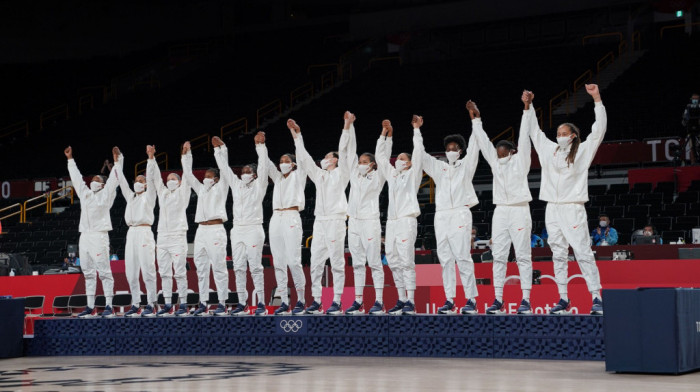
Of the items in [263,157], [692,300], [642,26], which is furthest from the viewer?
[642,26]

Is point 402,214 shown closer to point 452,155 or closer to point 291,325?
point 452,155

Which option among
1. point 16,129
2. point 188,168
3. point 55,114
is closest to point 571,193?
point 188,168

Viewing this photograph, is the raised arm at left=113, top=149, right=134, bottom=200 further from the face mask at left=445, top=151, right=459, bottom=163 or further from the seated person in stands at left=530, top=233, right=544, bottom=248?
the seated person in stands at left=530, top=233, right=544, bottom=248

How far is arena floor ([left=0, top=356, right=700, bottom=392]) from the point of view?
26.8 ft

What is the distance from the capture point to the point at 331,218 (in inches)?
464

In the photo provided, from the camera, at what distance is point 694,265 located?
13.3 metres

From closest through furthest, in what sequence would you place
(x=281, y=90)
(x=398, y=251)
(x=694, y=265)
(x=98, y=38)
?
(x=398, y=251), (x=694, y=265), (x=281, y=90), (x=98, y=38)

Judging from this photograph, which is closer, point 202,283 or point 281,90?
point 202,283

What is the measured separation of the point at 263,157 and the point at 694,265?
6.71 metres

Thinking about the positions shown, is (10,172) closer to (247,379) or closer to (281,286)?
(281,286)

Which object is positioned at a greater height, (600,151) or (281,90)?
(281,90)

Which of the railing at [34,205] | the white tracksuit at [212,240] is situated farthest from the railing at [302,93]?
the white tracksuit at [212,240]

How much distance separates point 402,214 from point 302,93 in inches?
844

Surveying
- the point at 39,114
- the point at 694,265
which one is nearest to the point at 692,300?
the point at 694,265
